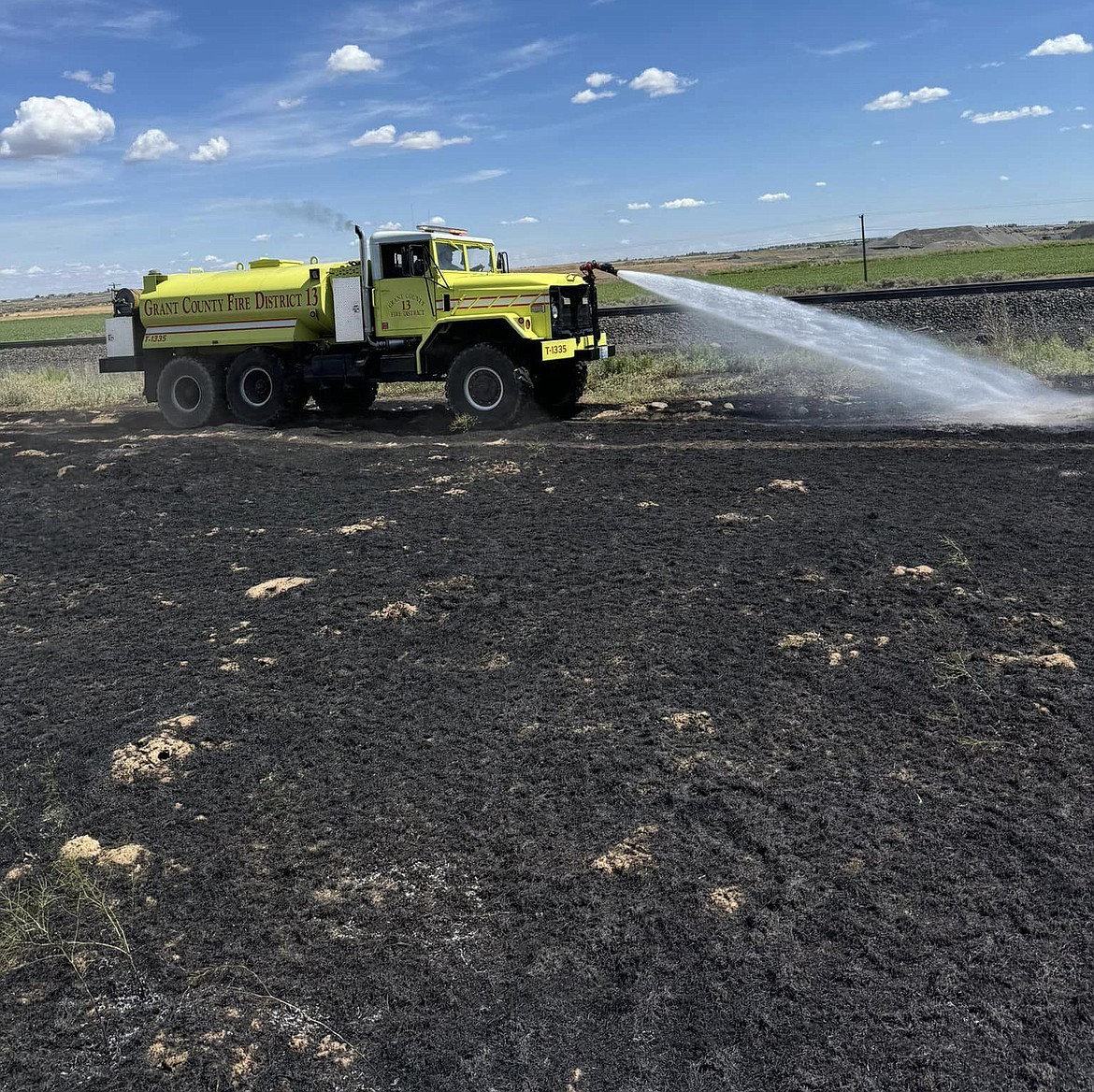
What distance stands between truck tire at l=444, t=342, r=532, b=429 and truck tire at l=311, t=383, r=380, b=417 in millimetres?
2526

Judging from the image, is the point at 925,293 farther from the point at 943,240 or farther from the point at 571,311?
the point at 943,240

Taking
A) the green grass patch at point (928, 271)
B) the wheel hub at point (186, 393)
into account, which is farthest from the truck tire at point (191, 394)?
the green grass patch at point (928, 271)

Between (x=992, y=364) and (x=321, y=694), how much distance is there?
1506 centimetres

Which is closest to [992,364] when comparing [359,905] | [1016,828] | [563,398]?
[563,398]

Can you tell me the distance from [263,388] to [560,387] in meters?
4.90

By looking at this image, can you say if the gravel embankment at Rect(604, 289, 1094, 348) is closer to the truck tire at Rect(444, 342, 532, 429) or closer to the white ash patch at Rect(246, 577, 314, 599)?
the truck tire at Rect(444, 342, 532, 429)

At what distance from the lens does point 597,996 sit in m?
3.28

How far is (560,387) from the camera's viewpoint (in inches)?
594

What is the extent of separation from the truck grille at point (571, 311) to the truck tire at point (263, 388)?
15.0 ft

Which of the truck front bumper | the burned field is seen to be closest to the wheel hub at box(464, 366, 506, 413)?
the truck front bumper

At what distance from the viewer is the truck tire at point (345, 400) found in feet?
53.1

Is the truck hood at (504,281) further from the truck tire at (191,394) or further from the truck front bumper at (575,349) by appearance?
the truck tire at (191,394)

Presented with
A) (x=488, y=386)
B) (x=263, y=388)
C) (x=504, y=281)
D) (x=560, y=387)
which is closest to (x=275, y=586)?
(x=488, y=386)

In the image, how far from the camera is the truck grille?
13.9 metres
